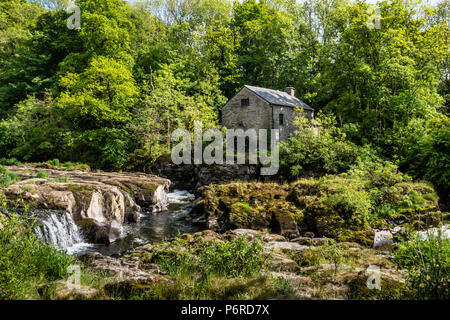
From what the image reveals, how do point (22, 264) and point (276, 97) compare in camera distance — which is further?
point (276, 97)

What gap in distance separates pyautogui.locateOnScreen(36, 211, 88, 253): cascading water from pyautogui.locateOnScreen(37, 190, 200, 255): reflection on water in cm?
21

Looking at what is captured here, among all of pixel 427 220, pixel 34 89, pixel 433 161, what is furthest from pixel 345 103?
pixel 34 89

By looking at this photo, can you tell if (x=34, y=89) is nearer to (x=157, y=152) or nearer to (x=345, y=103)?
(x=157, y=152)

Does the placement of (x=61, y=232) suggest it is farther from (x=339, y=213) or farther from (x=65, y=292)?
(x=339, y=213)

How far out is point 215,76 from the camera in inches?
1282

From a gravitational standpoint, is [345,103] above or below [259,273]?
above

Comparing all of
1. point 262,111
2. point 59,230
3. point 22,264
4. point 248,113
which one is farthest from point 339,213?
point 248,113

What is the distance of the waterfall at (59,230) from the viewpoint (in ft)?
29.4

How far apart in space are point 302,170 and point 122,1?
2970 centimetres

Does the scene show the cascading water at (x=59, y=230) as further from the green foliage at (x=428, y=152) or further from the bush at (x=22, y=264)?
the green foliage at (x=428, y=152)

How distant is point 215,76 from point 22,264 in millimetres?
30585

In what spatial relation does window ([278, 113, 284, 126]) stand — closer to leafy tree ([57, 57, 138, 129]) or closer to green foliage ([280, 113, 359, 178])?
green foliage ([280, 113, 359, 178])

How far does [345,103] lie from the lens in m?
25.4

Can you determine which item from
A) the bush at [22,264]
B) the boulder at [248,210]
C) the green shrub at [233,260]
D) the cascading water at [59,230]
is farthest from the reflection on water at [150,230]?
the bush at [22,264]
